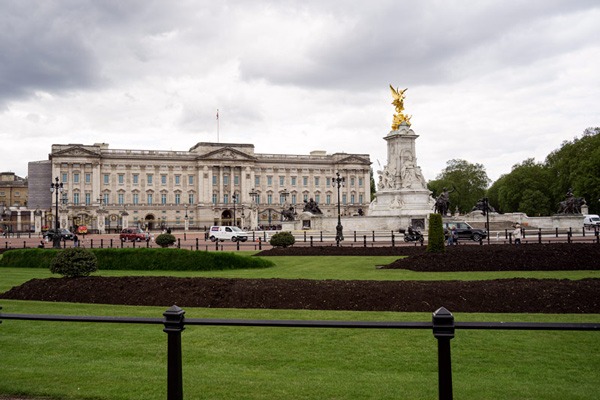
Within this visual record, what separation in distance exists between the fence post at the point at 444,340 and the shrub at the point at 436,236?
21107 millimetres

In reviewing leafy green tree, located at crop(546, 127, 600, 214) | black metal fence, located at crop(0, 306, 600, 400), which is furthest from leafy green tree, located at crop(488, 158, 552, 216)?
black metal fence, located at crop(0, 306, 600, 400)

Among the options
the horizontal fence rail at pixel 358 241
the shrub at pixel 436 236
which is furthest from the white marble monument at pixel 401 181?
the shrub at pixel 436 236

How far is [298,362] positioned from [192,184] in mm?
116602

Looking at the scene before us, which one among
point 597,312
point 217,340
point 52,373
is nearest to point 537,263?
point 597,312

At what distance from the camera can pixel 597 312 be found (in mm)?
11508

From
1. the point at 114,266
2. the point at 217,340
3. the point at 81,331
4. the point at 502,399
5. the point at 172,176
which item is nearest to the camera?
the point at 502,399

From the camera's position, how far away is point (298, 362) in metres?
8.01

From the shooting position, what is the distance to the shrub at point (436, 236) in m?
25.4

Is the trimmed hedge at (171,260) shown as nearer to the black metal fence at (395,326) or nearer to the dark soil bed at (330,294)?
the dark soil bed at (330,294)

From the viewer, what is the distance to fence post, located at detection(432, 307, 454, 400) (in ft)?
15.0

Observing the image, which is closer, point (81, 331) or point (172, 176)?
point (81, 331)

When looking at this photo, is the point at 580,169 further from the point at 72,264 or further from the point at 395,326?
the point at 395,326

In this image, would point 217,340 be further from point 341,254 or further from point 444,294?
point 341,254

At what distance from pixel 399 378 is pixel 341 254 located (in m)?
22.4
